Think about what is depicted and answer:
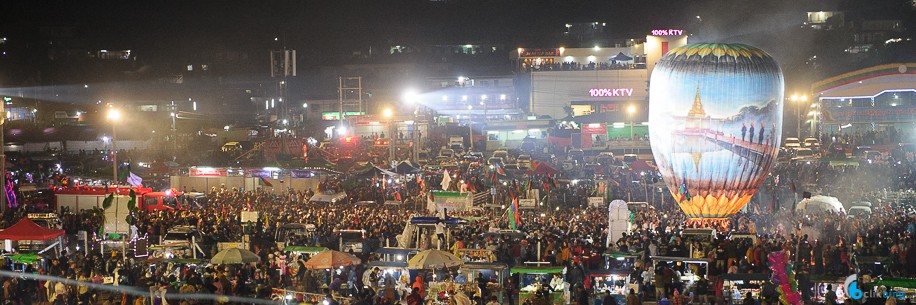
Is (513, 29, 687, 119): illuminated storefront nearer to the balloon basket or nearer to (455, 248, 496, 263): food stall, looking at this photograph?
the balloon basket

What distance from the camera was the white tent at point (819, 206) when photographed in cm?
2995

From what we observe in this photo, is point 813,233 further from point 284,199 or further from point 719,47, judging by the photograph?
point 284,199

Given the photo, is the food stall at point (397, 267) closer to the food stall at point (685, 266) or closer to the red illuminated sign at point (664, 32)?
the food stall at point (685, 266)

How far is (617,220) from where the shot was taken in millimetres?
26719

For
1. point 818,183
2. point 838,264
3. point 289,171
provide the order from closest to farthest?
point 838,264, point 818,183, point 289,171

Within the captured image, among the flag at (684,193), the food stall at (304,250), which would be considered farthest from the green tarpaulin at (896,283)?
the flag at (684,193)

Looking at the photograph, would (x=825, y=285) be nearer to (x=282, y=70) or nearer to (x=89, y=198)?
(x=89, y=198)

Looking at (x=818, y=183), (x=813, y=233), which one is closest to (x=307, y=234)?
(x=813, y=233)

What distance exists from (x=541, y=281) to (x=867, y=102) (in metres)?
40.8

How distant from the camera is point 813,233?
26469 millimetres

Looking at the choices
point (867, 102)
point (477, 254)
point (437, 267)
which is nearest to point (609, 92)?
point (867, 102)

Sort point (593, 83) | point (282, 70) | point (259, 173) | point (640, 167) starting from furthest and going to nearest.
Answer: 1. point (282, 70)
2. point (593, 83)
3. point (259, 173)
4. point (640, 167)

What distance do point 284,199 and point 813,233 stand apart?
58.9 feet

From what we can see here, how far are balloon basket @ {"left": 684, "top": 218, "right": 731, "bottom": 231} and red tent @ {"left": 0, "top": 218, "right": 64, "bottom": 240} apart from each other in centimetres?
1668
